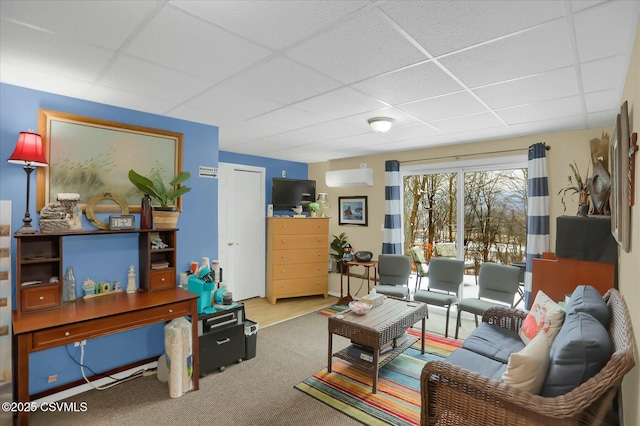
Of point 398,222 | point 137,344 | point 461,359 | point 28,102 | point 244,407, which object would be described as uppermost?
point 28,102

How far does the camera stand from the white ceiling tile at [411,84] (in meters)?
2.10

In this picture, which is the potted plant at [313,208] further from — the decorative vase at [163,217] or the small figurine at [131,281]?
the small figurine at [131,281]

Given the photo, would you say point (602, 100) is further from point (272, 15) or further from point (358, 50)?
point (272, 15)

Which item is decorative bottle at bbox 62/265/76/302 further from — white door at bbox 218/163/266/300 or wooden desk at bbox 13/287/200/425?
white door at bbox 218/163/266/300

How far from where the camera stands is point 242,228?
17.2 ft

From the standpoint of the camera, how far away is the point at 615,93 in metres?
2.42

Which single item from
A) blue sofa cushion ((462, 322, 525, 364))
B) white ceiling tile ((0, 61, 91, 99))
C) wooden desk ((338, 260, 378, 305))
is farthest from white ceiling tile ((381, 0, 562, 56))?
wooden desk ((338, 260, 378, 305))

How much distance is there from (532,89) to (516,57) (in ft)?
2.07

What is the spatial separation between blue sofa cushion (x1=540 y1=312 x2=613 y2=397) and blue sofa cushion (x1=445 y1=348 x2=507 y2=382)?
0.52 m

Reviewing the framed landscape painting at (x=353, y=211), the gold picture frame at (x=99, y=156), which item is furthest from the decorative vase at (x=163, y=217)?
the framed landscape painting at (x=353, y=211)

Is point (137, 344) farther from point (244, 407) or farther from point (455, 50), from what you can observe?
point (455, 50)

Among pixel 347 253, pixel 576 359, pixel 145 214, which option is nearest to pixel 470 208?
pixel 347 253

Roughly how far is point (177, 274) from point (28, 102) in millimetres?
1801

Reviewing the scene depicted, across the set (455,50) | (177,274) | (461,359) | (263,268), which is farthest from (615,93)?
(263,268)
